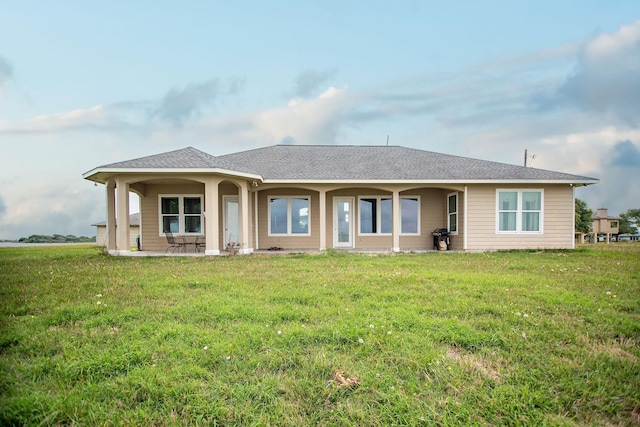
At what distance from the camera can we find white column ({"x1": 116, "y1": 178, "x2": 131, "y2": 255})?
41.2 ft

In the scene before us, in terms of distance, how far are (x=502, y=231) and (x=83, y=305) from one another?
14230mm

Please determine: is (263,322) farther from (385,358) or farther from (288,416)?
(288,416)

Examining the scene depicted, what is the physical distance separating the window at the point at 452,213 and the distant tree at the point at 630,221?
33.6 metres

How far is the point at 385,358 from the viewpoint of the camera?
327cm

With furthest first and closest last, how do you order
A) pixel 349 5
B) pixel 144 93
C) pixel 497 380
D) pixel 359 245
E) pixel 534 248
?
pixel 359 245 < pixel 534 248 < pixel 349 5 < pixel 144 93 < pixel 497 380

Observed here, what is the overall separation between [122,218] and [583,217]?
35.1m

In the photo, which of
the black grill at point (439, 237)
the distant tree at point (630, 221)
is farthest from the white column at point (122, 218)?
the distant tree at point (630, 221)

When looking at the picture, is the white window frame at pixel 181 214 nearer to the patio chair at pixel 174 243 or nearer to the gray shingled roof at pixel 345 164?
the patio chair at pixel 174 243

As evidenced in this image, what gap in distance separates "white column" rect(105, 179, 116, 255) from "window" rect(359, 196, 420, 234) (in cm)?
988

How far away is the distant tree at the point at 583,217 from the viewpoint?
101 feet

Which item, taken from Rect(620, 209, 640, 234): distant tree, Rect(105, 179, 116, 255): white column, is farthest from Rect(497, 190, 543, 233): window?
Rect(620, 209, 640, 234): distant tree

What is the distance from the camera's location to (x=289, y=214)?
16.1m

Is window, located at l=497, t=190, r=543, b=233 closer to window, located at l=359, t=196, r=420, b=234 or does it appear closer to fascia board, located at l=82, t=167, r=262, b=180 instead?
window, located at l=359, t=196, r=420, b=234

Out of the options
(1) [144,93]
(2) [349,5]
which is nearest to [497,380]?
(1) [144,93]
